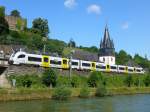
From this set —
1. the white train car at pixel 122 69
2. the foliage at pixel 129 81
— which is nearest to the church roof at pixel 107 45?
the white train car at pixel 122 69

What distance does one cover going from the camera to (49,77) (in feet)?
189

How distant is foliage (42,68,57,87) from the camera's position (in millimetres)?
57484

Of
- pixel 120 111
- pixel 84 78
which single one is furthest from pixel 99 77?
pixel 120 111

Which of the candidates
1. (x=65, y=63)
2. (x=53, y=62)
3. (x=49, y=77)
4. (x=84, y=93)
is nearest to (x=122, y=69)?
(x=65, y=63)

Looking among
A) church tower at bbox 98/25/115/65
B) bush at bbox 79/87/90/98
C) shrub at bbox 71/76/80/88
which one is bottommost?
bush at bbox 79/87/90/98

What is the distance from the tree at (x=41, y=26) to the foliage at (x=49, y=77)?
5399 centimetres

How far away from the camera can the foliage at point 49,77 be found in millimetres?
57484

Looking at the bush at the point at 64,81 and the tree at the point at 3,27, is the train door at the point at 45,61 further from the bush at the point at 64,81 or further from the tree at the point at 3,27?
the tree at the point at 3,27

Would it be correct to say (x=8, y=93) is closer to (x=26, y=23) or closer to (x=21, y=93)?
(x=21, y=93)

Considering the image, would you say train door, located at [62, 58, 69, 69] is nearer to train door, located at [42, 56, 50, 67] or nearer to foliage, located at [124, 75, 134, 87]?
train door, located at [42, 56, 50, 67]

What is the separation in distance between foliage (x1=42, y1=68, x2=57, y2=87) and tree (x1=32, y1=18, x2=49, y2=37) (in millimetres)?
53992

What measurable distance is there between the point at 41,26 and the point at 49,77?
56495 millimetres

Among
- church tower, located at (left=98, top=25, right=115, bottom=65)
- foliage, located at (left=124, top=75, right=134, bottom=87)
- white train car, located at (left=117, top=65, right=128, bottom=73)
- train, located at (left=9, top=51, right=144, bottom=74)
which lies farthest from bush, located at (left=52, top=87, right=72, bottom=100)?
church tower, located at (left=98, top=25, right=115, bottom=65)

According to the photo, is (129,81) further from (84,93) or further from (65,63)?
(84,93)
